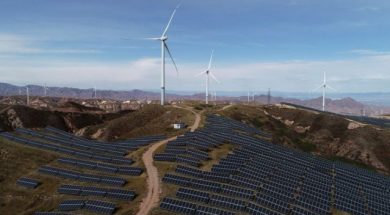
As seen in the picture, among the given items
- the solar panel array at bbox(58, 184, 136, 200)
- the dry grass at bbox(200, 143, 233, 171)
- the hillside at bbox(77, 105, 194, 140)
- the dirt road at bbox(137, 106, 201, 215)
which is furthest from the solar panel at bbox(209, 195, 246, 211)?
the hillside at bbox(77, 105, 194, 140)

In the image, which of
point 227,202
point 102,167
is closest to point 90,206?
point 102,167

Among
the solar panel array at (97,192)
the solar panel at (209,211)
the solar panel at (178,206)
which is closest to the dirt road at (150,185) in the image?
the solar panel at (178,206)

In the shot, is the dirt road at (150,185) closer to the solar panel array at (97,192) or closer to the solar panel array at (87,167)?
the solar panel array at (87,167)

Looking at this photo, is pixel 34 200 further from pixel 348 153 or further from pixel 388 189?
pixel 348 153

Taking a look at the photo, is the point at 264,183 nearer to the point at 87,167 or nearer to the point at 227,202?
the point at 227,202

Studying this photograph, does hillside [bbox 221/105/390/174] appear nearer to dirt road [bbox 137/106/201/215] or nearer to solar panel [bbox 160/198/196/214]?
dirt road [bbox 137/106/201/215]

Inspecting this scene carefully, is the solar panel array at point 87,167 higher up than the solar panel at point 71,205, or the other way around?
the solar panel array at point 87,167

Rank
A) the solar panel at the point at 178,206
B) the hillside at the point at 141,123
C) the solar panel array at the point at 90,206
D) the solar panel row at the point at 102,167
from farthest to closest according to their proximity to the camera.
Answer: the hillside at the point at 141,123, the solar panel row at the point at 102,167, the solar panel array at the point at 90,206, the solar panel at the point at 178,206
